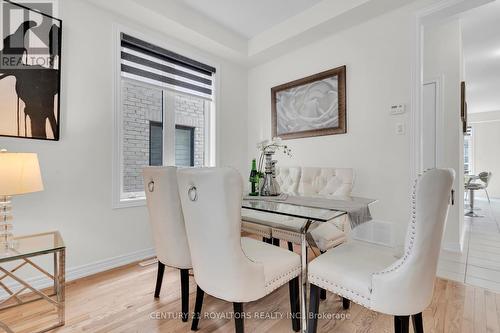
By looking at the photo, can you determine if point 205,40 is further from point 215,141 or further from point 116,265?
point 116,265

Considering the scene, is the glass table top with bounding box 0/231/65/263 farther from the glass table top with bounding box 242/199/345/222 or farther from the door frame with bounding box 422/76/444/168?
the door frame with bounding box 422/76/444/168

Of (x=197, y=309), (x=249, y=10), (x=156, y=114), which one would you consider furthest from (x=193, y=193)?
(x=249, y=10)

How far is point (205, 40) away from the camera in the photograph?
116 inches

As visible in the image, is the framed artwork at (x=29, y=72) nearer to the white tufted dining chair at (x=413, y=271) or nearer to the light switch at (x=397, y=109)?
the white tufted dining chair at (x=413, y=271)

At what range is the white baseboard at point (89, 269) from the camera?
195 centimetres

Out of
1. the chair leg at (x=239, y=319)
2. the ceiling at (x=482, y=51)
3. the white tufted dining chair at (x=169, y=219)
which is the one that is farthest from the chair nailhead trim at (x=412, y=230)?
the ceiling at (x=482, y=51)

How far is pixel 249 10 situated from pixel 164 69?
3.81 ft

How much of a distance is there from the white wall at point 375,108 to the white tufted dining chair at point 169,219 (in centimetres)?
196

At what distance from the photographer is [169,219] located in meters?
1.55

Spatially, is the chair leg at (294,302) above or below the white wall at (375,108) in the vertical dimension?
below

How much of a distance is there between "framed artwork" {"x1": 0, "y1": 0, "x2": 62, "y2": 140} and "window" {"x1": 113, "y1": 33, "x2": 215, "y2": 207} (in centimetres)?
52

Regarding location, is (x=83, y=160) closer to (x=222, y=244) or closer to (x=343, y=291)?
(x=222, y=244)

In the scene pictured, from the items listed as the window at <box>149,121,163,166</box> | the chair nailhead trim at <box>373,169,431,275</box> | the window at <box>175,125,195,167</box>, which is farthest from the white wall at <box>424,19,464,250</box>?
the window at <box>149,121,163,166</box>

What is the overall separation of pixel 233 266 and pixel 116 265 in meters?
1.80
